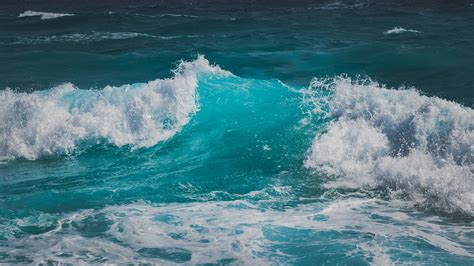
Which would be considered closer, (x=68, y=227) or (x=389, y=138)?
(x=68, y=227)

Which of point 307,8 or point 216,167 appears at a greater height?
point 307,8

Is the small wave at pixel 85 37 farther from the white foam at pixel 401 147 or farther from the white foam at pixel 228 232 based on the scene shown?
the white foam at pixel 228 232

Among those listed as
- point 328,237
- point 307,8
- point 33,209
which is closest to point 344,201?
point 328,237

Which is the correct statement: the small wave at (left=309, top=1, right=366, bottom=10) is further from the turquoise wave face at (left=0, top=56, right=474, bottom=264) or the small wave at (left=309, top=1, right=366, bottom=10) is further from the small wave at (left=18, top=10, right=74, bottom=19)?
the turquoise wave face at (left=0, top=56, right=474, bottom=264)

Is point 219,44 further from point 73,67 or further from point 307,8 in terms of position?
point 307,8

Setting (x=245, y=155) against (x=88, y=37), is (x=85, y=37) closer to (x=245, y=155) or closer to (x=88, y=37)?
(x=88, y=37)

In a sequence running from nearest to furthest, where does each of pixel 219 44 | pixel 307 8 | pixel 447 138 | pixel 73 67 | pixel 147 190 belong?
pixel 147 190, pixel 447 138, pixel 73 67, pixel 219 44, pixel 307 8

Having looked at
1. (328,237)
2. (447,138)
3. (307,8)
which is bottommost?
(328,237)

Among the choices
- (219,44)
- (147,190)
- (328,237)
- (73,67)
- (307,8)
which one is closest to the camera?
(328,237)
